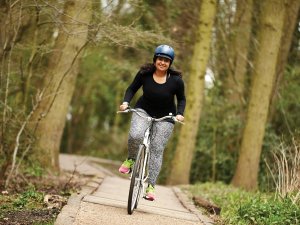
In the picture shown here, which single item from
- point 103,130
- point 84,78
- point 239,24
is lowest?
point 103,130

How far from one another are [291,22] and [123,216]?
11.2 meters

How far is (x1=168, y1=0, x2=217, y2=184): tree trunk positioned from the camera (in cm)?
1460

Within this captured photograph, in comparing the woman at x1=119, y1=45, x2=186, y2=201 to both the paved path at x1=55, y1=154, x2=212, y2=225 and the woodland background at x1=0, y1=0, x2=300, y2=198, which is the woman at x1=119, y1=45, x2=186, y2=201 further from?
the woodland background at x1=0, y1=0, x2=300, y2=198

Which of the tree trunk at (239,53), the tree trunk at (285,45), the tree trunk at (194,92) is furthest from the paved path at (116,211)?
the tree trunk at (239,53)

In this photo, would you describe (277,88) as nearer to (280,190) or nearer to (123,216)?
(280,190)

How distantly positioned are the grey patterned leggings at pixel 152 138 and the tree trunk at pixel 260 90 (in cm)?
735

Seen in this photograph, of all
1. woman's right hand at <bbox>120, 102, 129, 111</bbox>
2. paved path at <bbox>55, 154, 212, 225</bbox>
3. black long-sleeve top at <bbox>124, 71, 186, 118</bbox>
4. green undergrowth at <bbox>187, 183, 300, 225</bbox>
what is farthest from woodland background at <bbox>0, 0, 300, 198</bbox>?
woman's right hand at <bbox>120, 102, 129, 111</bbox>

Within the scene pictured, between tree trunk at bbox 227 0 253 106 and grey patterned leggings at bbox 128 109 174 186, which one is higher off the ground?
tree trunk at bbox 227 0 253 106

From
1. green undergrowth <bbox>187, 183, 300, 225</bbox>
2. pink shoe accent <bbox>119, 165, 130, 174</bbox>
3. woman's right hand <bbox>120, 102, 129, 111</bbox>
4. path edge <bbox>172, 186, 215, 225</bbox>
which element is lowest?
path edge <bbox>172, 186, 215, 225</bbox>

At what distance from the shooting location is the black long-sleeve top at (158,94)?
7.32 metres

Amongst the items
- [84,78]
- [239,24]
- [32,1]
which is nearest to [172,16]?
[239,24]

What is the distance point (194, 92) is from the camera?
14.9 m

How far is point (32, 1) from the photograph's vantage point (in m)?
9.02

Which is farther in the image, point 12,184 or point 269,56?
point 269,56
